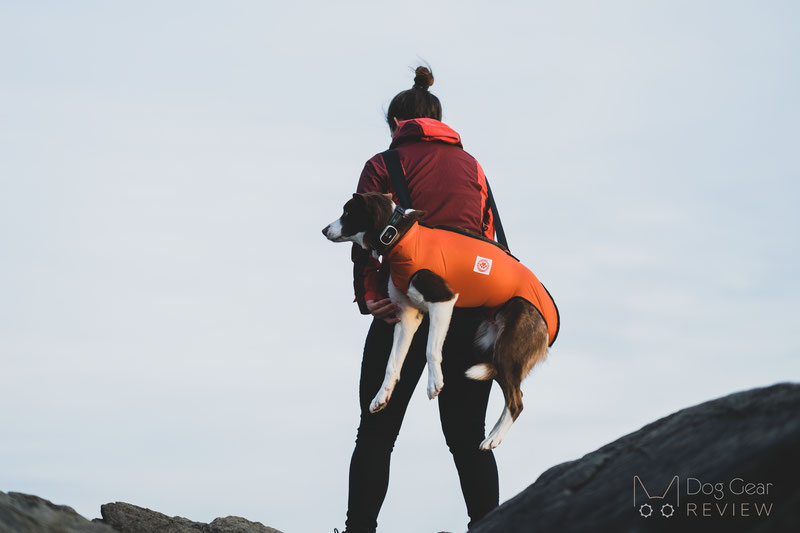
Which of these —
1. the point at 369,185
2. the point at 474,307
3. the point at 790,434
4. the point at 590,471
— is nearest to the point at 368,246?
the point at 369,185

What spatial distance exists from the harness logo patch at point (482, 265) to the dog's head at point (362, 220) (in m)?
0.57

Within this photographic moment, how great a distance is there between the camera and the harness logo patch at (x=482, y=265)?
466 cm

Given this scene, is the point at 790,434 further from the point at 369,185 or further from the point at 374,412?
the point at 369,185

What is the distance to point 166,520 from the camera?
21.0 feet

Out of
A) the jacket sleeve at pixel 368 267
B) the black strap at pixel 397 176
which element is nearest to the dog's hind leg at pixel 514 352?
the jacket sleeve at pixel 368 267

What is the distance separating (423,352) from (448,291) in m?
0.39

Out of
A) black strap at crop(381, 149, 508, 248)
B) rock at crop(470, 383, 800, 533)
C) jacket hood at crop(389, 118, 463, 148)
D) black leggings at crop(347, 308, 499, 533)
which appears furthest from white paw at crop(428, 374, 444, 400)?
jacket hood at crop(389, 118, 463, 148)

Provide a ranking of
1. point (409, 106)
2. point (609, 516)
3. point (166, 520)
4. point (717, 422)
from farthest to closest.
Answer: point (166, 520), point (409, 106), point (717, 422), point (609, 516)

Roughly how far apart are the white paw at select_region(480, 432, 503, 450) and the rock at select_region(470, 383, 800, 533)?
115 cm

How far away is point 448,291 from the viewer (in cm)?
464

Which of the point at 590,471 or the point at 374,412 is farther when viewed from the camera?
the point at 374,412

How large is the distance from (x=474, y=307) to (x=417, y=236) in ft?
1.93

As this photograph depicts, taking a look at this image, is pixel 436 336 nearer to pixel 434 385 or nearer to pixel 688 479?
pixel 434 385

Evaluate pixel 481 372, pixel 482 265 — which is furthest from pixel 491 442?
pixel 482 265
